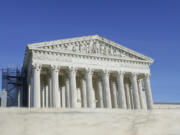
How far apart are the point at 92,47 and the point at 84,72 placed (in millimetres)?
5213

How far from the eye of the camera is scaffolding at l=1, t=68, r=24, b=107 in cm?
5116

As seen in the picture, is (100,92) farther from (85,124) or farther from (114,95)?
(85,124)

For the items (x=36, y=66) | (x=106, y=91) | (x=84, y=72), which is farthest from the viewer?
(x=84, y=72)

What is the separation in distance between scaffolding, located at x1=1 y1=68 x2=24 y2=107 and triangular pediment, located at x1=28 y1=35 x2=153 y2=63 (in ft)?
41.7

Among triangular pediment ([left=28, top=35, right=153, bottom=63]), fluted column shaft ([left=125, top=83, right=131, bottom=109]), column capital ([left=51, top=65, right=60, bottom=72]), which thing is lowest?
fluted column shaft ([left=125, top=83, right=131, bottom=109])

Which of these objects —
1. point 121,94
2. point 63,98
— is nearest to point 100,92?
→ point 121,94

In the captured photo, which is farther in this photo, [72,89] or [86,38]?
[86,38]

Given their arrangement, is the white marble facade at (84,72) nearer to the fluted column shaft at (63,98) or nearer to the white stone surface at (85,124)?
the fluted column shaft at (63,98)

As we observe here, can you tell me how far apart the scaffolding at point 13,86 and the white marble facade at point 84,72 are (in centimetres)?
388

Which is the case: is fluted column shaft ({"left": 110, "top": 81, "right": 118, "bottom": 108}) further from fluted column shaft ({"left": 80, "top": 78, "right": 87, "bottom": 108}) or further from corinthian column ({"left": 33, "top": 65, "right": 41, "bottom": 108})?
corinthian column ({"left": 33, "top": 65, "right": 41, "bottom": 108})

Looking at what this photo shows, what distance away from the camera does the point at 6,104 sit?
5022 cm

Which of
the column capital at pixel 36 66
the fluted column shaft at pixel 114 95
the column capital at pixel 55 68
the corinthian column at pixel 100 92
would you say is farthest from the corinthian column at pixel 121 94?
the column capital at pixel 36 66

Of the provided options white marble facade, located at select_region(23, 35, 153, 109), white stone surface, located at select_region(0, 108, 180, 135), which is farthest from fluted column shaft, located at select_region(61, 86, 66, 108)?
white stone surface, located at select_region(0, 108, 180, 135)

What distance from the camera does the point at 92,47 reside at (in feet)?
159
